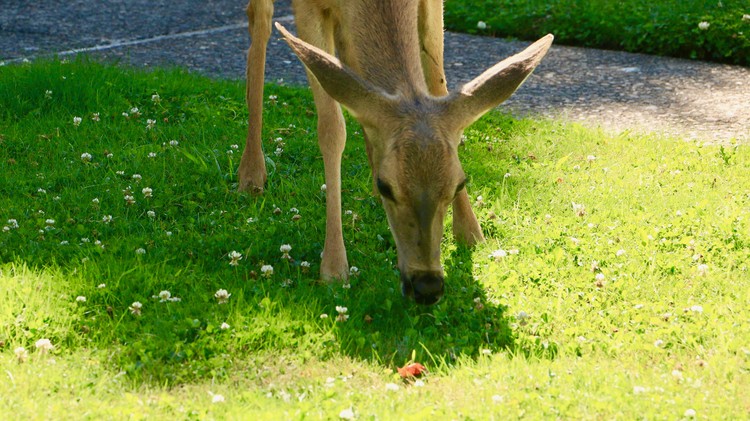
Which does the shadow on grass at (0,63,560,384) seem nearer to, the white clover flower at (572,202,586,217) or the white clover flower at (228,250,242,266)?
the white clover flower at (228,250,242,266)

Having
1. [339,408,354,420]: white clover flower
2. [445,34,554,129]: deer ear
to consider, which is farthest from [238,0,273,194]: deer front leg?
[339,408,354,420]: white clover flower

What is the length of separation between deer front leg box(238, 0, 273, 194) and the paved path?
2069 millimetres

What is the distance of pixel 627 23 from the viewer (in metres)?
9.56

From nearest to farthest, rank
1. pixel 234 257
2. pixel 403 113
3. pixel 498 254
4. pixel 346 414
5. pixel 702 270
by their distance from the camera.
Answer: pixel 346 414
pixel 403 113
pixel 702 270
pixel 234 257
pixel 498 254

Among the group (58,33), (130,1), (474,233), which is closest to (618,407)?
(474,233)

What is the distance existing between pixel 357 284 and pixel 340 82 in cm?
108

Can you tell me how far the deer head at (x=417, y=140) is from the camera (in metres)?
4.39

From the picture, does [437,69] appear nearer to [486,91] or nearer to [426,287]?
[486,91]

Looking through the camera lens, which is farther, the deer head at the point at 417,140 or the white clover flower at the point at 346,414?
the deer head at the point at 417,140

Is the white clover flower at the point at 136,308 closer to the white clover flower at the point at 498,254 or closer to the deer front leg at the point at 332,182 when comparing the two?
the deer front leg at the point at 332,182

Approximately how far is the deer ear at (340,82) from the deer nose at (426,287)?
749mm

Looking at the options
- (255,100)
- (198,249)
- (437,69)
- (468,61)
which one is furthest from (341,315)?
(468,61)

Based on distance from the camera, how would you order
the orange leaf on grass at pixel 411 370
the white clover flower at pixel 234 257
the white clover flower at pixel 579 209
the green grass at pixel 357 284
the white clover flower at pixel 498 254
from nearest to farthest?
1. the green grass at pixel 357 284
2. the orange leaf on grass at pixel 411 370
3. the white clover flower at pixel 234 257
4. the white clover flower at pixel 498 254
5. the white clover flower at pixel 579 209

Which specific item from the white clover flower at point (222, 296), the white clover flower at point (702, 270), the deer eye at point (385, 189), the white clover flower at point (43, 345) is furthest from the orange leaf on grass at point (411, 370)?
the white clover flower at point (702, 270)
